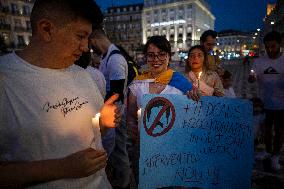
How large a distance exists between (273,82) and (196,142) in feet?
9.36

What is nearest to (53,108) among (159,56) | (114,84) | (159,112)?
(159,112)

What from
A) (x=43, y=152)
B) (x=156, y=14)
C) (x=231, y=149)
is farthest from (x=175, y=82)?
(x=156, y=14)

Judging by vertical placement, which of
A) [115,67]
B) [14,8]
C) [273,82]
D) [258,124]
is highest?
[14,8]

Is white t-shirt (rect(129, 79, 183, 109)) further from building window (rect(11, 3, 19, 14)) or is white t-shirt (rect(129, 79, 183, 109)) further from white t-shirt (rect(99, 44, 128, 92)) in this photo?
building window (rect(11, 3, 19, 14))

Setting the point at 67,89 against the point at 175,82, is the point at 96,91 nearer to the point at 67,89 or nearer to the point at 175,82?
the point at 67,89

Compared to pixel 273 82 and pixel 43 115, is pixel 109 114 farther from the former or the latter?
pixel 273 82

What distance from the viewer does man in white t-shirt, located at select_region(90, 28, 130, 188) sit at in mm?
3605

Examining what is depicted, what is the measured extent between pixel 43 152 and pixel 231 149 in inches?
78.2

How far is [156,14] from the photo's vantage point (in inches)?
3986

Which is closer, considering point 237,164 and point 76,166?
point 76,166

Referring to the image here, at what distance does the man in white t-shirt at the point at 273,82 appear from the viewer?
455 centimetres

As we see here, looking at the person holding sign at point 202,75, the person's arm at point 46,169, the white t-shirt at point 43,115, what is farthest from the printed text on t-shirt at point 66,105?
the person holding sign at point 202,75

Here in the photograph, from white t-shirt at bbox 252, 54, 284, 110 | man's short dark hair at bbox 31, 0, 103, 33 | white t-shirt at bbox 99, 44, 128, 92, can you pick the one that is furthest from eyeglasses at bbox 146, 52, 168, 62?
white t-shirt at bbox 252, 54, 284, 110

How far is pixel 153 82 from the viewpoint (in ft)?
10.1
